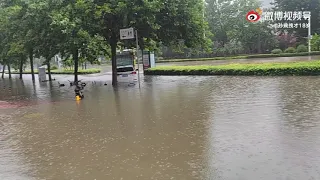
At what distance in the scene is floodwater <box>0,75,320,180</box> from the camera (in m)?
5.23

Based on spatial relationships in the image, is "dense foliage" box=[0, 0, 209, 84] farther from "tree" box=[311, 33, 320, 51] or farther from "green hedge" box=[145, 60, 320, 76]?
"tree" box=[311, 33, 320, 51]

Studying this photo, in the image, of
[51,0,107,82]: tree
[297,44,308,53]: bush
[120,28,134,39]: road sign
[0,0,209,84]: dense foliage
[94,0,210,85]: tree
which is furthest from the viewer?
[297,44,308,53]: bush

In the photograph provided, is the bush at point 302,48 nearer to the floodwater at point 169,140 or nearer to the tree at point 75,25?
the tree at point 75,25

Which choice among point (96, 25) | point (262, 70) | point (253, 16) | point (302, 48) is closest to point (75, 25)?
point (96, 25)

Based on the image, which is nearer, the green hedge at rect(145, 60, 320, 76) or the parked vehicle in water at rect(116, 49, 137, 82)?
the green hedge at rect(145, 60, 320, 76)

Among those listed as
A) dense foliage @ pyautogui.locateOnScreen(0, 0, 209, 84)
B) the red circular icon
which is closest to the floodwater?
dense foliage @ pyautogui.locateOnScreen(0, 0, 209, 84)

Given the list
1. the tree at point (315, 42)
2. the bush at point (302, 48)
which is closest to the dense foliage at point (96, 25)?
the tree at point (315, 42)

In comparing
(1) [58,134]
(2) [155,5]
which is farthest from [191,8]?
(1) [58,134]

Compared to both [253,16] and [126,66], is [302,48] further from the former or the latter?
[126,66]

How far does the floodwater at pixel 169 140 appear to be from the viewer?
5.23 metres

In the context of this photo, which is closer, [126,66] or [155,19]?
[155,19]

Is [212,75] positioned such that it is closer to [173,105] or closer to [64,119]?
[173,105]

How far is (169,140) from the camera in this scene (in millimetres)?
6965

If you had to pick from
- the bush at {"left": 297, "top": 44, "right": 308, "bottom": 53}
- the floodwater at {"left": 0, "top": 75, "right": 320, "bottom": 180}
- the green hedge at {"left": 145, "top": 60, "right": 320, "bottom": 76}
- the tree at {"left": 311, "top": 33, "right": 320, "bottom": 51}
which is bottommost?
the floodwater at {"left": 0, "top": 75, "right": 320, "bottom": 180}
